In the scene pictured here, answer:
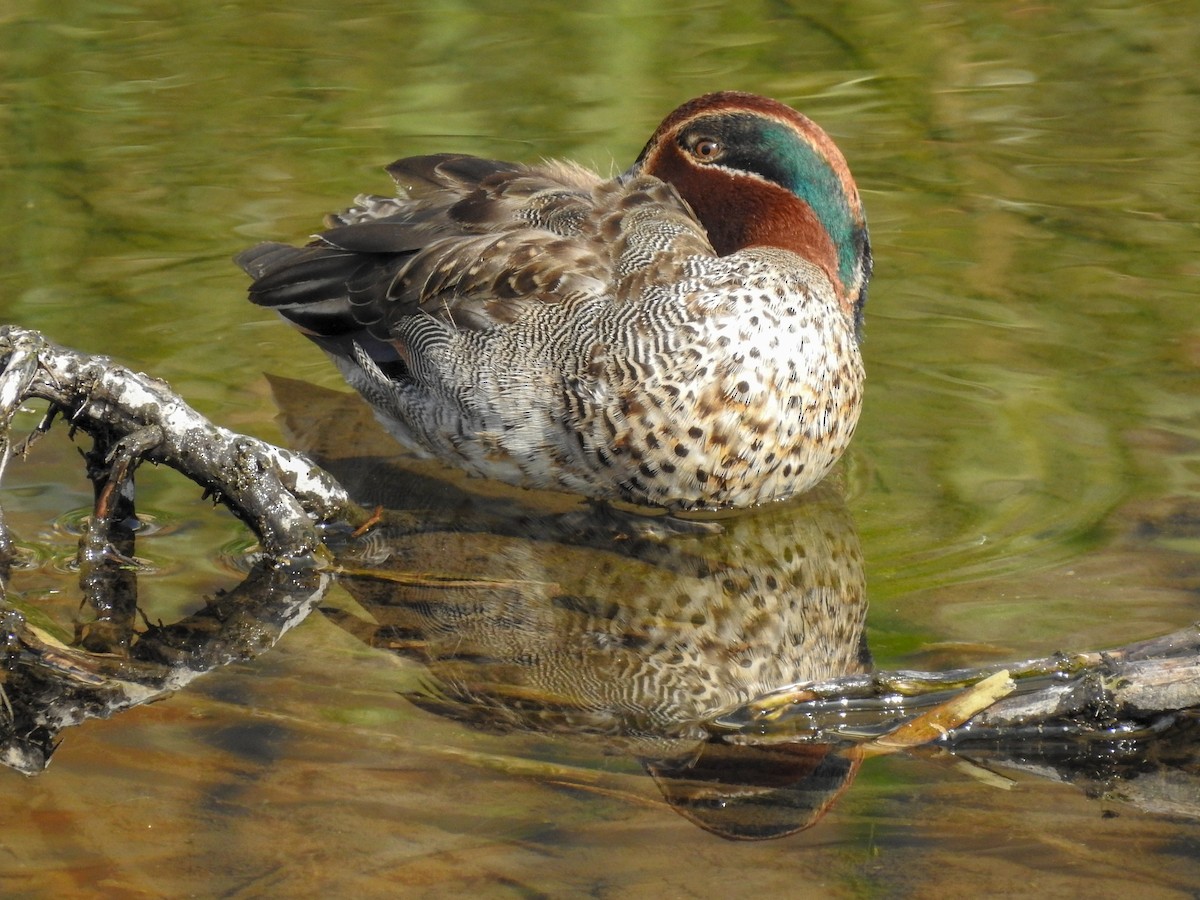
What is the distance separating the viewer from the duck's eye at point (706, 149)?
6012mm

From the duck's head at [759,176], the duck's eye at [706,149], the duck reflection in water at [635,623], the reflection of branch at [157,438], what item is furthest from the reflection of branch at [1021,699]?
the duck's eye at [706,149]

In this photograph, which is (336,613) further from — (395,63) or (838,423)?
(395,63)

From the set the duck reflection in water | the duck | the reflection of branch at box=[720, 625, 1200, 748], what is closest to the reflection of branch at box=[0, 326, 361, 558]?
the duck reflection in water

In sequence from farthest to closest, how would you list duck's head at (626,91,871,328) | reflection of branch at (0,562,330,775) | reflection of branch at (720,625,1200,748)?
duck's head at (626,91,871,328), reflection of branch at (0,562,330,775), reflection of branch at (720,625,1200,748)

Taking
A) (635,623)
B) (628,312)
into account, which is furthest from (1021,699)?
(628,312)

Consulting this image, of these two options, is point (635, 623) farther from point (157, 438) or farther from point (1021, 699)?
point (157, 438)

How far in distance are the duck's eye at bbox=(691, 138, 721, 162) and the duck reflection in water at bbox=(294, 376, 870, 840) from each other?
131 centimetres

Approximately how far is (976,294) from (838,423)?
1.93 m

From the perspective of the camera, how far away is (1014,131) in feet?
29.7

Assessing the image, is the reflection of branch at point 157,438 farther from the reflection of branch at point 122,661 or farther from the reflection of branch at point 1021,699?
the reflection of branch at point 1021,699

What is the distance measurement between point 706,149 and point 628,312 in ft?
2.83

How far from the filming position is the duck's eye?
601 cm

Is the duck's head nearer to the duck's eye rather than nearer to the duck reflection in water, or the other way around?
the duck's eye

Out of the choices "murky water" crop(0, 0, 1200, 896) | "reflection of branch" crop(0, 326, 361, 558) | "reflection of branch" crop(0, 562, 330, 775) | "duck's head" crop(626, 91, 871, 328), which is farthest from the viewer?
"duck's head" crop(626, 91, 871, 328)
